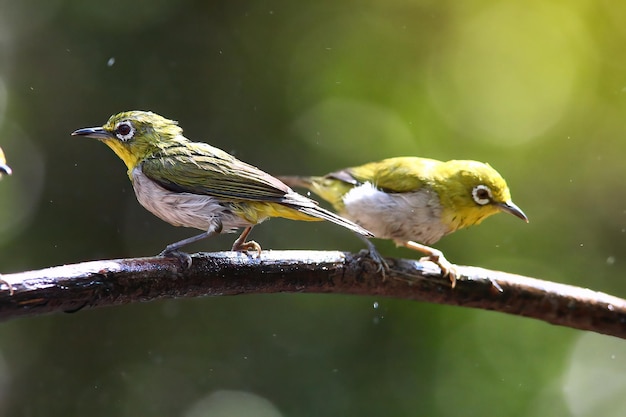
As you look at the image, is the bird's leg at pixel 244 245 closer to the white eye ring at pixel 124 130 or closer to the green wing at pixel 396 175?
the white eye ring at pixel 124 130

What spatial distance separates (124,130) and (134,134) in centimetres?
3

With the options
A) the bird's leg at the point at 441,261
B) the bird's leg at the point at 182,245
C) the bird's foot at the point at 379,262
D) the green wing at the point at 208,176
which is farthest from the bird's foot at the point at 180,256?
the bird's leg at the point at 441,261

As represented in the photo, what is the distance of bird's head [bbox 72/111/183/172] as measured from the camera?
6.72ft

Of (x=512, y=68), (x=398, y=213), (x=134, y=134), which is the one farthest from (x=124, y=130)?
(x=512, y=68)

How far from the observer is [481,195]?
277 cm

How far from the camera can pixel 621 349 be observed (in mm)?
4754

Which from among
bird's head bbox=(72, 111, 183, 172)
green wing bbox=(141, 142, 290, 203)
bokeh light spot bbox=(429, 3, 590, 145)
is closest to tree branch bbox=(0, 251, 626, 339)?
green wing bbox=(141, 142, 290, 203)

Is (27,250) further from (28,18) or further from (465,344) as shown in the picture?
(465,344)

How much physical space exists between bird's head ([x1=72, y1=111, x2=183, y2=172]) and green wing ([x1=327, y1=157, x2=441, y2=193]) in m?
1.21

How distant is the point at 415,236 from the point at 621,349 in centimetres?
258

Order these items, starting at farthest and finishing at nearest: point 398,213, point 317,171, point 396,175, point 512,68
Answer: point 512,68
point 317,171
point 396,175
point 398,213

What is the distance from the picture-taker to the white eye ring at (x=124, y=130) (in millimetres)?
2047

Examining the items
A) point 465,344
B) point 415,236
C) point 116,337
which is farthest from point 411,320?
point 116,337

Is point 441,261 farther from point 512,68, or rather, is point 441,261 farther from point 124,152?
point 512,68
